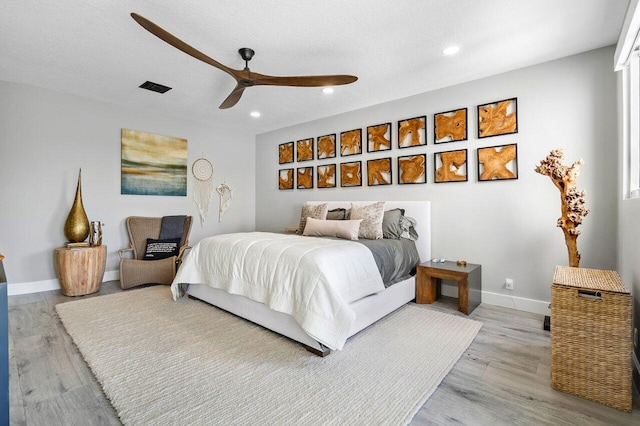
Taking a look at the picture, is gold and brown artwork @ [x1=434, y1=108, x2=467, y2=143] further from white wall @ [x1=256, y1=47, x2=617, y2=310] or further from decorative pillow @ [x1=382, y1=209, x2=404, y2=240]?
decorative pillow @ [x1=382, y1=209, x2=404, y2=240]

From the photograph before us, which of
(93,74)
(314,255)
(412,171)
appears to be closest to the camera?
(314,255)

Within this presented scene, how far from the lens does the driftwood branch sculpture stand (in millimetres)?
2447

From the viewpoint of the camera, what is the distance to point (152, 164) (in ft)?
15.4

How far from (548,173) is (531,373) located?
1599 millimetres

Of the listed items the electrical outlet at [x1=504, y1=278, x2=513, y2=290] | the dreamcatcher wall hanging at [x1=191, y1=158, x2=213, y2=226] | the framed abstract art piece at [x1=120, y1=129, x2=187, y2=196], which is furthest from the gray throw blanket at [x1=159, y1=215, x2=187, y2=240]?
the electrical outlet at [x1=504, y1=278, x2=513, y2=290]

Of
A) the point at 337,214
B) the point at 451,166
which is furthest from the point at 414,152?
the point at 337,214

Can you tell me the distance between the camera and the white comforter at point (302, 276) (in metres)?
2.09

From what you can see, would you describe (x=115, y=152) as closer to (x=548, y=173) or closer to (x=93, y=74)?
(x=93, y=74)

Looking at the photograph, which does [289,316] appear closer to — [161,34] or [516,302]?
[161,34]

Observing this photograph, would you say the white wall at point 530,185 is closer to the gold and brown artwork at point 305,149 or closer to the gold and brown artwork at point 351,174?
the gold and brown artwork at point 351,174

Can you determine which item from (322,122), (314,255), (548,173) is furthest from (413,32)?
(322,122)

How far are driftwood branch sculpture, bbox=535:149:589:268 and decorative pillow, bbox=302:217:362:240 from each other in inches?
74.1

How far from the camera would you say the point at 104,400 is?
1.68 metres

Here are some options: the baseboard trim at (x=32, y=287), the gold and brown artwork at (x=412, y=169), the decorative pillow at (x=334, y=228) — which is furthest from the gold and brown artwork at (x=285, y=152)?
the baseboard trim at (x=32, y=287)
